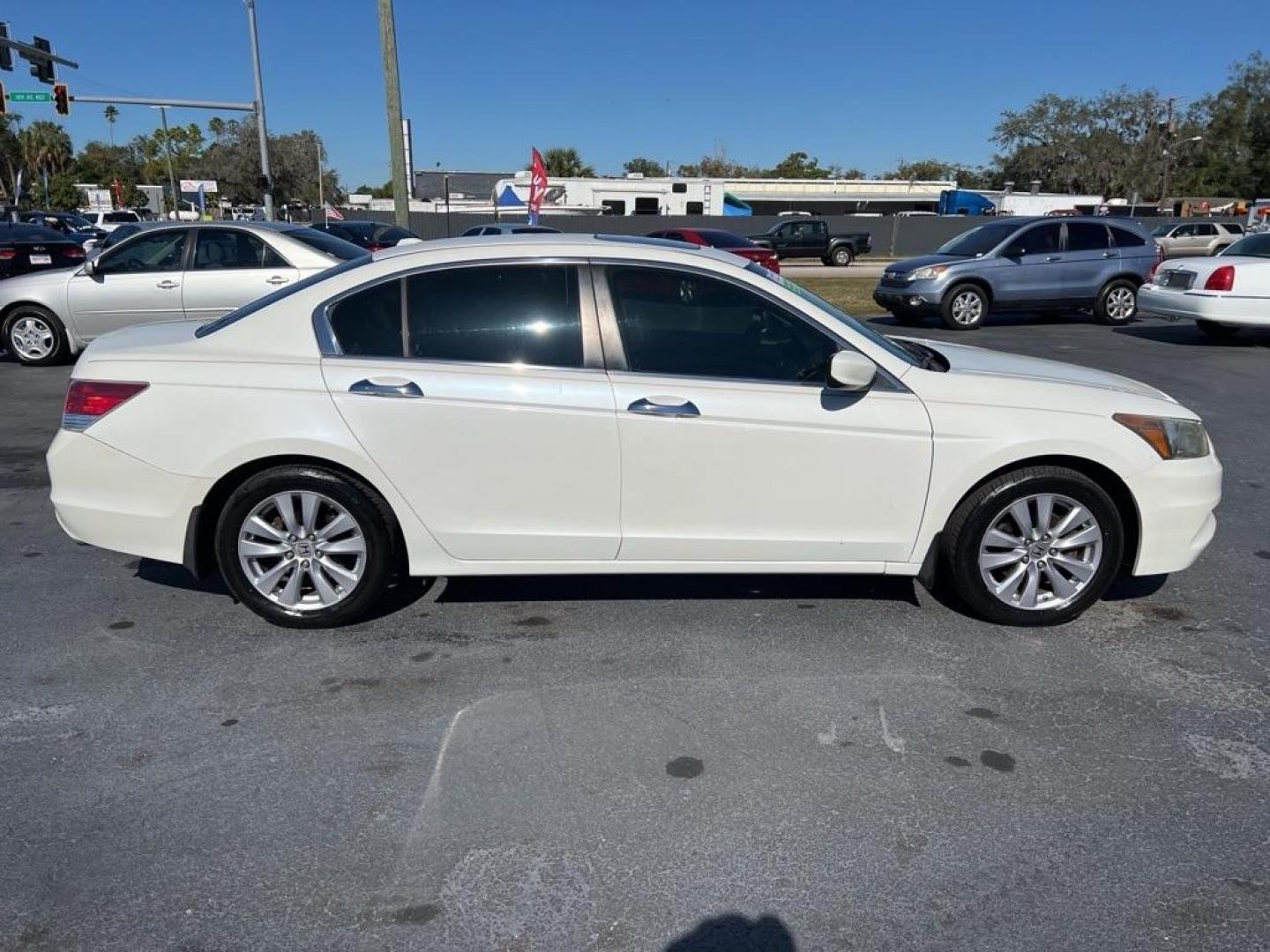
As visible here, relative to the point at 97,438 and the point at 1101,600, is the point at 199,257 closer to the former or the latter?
the point at 97,438

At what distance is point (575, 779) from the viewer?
3.07 metres

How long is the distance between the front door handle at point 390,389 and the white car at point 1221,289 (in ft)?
39.0

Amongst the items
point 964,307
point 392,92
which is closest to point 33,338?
point 392,92

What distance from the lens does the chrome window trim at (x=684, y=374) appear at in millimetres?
3955

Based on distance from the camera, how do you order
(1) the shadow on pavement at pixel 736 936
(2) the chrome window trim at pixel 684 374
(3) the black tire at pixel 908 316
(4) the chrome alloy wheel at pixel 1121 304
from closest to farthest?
(1) the shadow on pavement at pixel 736 936 → (2) the chrome window trim at pixel 684 374 → (3) the black tire at pixel 908 316 → (4) the chrome alloy wheel at pixel 1121 304

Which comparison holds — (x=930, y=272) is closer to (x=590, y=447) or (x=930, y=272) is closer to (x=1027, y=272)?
(x=1027, y=272)

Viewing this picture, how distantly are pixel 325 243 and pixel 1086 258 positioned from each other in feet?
37.1

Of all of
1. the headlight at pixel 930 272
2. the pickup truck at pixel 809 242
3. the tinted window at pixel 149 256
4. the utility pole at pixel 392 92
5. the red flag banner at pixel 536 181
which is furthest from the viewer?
the pickup truck at pixel 809 242

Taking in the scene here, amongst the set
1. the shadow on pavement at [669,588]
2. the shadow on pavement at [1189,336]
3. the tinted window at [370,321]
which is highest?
the tinted window at [370,321]

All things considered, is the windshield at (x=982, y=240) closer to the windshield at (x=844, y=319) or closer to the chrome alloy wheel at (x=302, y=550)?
the windshield at (x=844, y=319)

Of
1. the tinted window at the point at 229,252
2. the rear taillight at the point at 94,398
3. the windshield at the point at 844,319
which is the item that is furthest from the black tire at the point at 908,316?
the rear taillight at the point at 94,398

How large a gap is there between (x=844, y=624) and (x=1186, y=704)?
52.5 inches

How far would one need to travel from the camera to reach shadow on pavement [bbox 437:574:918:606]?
4523 millimetres

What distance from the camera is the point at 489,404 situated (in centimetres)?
388
